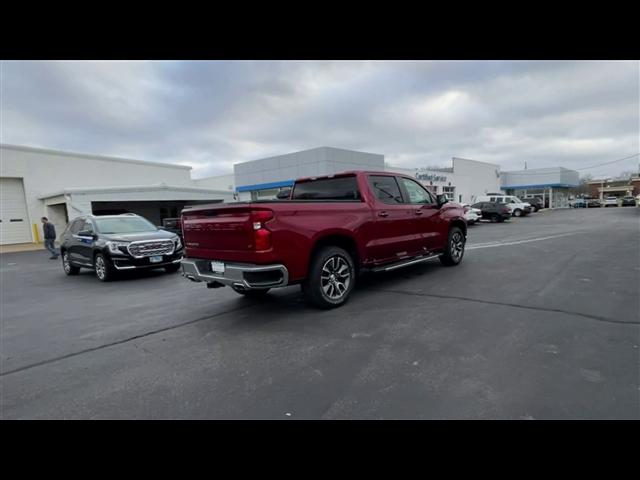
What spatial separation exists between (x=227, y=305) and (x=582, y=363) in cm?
474

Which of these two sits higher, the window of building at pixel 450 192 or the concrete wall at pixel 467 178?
the concrete wall at pixel 467 178

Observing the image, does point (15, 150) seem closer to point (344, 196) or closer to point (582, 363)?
point (344, 196)

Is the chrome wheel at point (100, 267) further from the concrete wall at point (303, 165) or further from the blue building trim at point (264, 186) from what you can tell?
the blue building trim at point (264, 186)

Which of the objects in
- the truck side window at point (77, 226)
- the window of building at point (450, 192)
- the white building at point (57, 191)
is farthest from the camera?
the window of building at point (450, 192)

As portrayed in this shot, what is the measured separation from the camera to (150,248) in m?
8.49

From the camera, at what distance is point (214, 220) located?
4590 millimetres

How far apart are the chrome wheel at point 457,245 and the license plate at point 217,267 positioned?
5499 millimetres

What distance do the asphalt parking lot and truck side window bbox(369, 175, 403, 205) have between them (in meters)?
1.65

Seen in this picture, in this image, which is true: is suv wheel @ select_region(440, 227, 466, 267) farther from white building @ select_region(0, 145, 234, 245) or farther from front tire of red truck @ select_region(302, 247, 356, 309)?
white building @ select_region(0, 145, 234, 245)

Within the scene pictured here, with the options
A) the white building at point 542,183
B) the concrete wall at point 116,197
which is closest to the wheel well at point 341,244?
the concrete wall at point 116,197

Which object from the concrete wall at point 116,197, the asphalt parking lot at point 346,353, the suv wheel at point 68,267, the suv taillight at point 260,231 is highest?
the concrete wall at point 116,197

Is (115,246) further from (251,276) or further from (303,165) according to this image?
(303,165)

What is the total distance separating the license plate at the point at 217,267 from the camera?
14.7 feet
